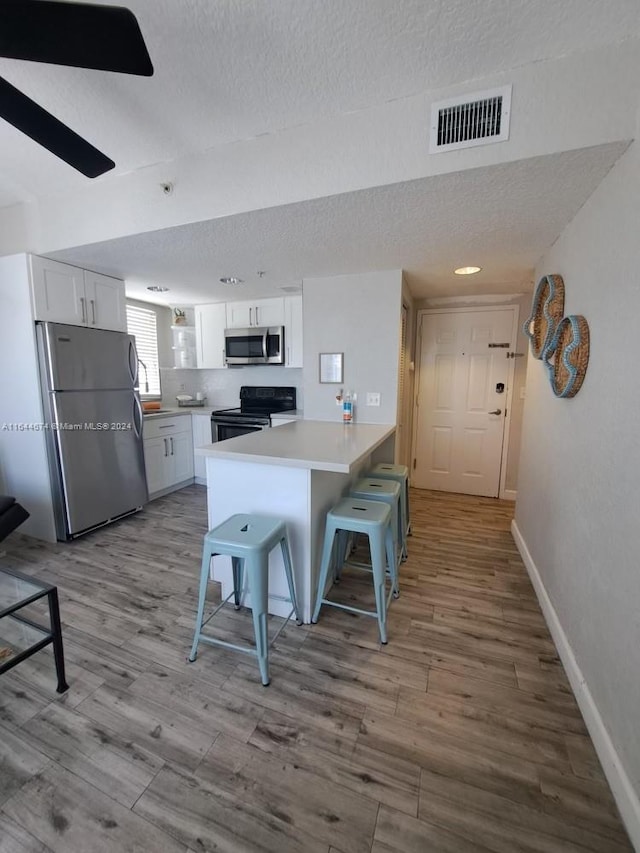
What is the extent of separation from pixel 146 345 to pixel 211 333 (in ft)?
2.87

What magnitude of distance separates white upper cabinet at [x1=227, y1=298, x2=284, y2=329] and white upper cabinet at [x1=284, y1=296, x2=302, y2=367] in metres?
0.08

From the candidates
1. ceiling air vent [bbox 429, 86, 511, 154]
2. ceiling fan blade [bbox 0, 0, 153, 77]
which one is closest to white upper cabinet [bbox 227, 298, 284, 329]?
ceiling air vent [bbox 429, 86, 511, 154]

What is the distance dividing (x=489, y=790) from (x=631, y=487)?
3.67 feet

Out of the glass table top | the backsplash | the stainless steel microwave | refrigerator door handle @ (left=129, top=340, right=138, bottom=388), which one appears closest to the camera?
the glass table top

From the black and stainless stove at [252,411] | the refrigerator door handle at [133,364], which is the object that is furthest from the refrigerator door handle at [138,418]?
the black and stainless stove at [252,411]

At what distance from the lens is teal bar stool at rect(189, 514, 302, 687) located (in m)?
1.52

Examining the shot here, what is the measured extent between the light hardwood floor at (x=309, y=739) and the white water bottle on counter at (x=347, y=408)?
144 centimetres

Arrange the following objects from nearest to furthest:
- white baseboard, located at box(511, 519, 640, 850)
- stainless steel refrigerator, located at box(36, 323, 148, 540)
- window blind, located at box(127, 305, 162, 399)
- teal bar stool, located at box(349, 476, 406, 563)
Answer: white baseboard, located at box(511, 519, 640, 850) → teal bar stool, located at box(349, 476, 406, 563) → stainless steel refrigerator, located at box(36, 323, 148, 540) → window blind, located at box(127, 305, 162, 399)

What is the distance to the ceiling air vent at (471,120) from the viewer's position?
4.48 ft

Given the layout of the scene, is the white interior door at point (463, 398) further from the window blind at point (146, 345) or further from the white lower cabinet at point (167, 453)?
the window blind at point (146, 345)

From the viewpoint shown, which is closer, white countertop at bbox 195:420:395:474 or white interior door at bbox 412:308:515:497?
white countertop at bbox 195:420:395:474

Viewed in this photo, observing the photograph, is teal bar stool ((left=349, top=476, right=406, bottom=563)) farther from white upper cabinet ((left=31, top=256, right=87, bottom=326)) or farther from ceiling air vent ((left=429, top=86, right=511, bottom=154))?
white upper cabinet ((left=31, top=256, right=87, bottom=326))

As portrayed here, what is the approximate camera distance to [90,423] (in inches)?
115

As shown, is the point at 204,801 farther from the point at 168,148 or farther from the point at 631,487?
the point at 168,148
